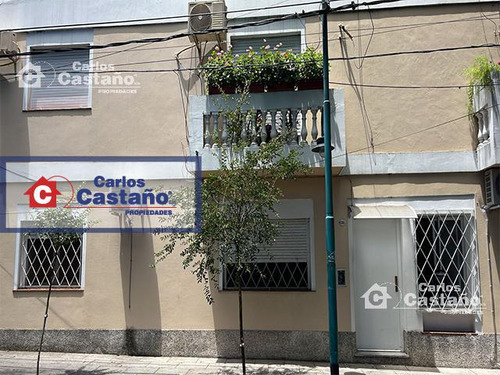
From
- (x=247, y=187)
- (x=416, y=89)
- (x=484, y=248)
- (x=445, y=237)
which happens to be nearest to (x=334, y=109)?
(x=416, y=89)

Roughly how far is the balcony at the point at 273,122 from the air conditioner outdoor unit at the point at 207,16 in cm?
142

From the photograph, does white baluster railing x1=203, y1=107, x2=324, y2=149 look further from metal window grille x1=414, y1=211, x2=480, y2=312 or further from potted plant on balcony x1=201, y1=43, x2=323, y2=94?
metal window grille x1=414, y1=211, x2=480, y2=312

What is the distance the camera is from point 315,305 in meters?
7.74

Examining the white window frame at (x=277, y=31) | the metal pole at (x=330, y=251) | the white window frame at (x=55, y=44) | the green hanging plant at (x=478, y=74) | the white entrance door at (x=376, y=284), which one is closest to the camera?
the metal pole at (x=330, y=251)

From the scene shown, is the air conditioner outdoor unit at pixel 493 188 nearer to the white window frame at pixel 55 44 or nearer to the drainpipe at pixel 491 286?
the drainpipe at pixel 491 286

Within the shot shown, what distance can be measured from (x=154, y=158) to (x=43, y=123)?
2.53m

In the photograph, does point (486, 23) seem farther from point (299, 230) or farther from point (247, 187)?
point (247, 187)

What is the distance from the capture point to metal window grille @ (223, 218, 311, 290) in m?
7.95

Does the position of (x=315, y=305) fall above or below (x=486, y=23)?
below

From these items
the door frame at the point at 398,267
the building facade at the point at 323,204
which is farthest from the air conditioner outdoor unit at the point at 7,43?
the door frame at the point at 398,267

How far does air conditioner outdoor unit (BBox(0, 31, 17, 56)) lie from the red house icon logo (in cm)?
271

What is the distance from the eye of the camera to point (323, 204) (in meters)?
8.00

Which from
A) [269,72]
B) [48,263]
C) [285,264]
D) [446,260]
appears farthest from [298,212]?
[48,263]

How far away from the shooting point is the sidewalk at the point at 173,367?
713 cm
